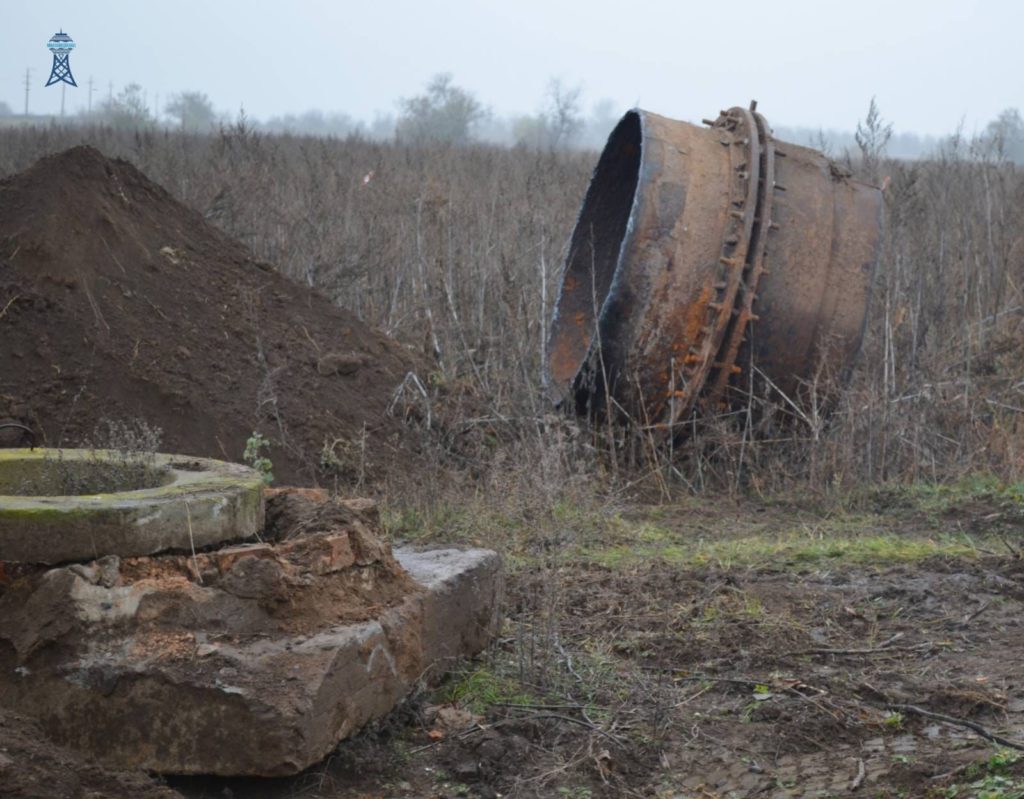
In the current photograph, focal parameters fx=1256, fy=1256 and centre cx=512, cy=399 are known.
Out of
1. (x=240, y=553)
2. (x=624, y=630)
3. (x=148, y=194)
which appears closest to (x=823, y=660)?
(x=624, y=630)

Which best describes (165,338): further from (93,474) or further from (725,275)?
(93,474)

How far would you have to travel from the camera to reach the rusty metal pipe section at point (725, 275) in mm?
7125

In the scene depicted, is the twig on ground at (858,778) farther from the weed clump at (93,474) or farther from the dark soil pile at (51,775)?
the weed clump at (93,474)

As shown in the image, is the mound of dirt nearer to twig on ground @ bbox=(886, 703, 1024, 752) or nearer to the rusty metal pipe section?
the rusty metal pipe section

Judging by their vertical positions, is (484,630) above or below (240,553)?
below

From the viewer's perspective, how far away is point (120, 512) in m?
3.50

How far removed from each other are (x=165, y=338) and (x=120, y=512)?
4169mm

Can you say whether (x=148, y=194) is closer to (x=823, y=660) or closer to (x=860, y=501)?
(x=860, y=501)

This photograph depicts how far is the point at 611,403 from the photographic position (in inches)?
295

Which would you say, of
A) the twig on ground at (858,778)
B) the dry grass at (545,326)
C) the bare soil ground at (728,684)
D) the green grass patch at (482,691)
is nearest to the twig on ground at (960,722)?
the bare soil ground at (728,684)

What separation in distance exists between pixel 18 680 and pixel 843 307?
5402 millimetres

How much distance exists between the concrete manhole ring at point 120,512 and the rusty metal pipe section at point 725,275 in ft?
11.4

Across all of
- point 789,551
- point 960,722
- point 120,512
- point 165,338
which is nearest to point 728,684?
point 960,722

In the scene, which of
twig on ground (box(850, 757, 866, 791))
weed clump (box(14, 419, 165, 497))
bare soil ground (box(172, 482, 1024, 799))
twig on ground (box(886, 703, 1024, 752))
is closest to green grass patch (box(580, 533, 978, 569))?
bare soil ground (box(172, 482, 1024, 799))
